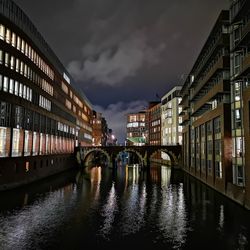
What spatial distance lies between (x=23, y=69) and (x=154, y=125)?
394ft

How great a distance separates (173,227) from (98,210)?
1147 cm

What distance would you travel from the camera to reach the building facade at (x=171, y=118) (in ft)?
433

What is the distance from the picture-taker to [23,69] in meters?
58.4

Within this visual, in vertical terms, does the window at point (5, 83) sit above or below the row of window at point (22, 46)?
below

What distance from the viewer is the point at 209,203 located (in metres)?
42.5

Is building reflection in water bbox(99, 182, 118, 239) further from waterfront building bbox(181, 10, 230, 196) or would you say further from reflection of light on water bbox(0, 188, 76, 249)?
waterfront building bbox(181, 10, 230, 196)

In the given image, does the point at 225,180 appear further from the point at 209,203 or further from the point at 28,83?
the point at 28,83

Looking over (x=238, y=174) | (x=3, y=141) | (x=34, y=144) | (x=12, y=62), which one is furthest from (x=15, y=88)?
(x=238, y=174)

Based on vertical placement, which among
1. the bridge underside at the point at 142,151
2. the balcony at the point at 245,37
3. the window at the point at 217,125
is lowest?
the bridge underside at the point at 142,151

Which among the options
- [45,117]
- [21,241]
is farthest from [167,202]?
[45,117]

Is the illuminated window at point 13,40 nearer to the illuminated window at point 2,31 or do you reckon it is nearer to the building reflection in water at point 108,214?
the illuminated window at point 2,31

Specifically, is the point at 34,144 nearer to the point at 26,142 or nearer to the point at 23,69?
the point at 26,142

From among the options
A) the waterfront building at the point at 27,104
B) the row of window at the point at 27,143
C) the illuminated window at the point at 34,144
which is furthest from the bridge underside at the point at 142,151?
the illuminated window at the point at 34,144

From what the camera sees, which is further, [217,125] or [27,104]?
[27,104]
